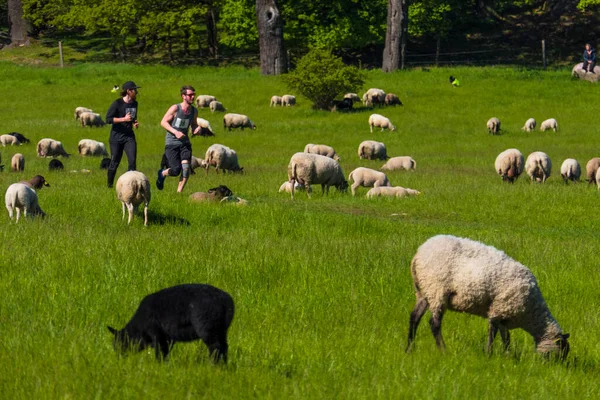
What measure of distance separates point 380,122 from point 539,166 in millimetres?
14256

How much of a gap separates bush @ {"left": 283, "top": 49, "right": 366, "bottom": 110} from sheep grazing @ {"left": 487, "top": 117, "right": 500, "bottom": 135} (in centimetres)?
715

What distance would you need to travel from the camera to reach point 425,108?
141 feet

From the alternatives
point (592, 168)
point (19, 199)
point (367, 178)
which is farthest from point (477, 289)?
point (592, 168)

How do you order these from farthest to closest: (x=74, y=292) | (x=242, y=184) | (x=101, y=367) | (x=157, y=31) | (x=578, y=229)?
(x=157, y=31), (x=242, y=184), (x=578, y=229), (x=74, y=292), (x=101, y=367)

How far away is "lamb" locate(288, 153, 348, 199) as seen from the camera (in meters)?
21.6

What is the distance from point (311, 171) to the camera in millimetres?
21781

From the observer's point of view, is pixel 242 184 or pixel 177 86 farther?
pixel 177 86

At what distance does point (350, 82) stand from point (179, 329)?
37.0 meters

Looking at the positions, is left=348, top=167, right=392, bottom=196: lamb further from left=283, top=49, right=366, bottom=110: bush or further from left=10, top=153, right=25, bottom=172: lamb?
left=283, top=49, right=366, bottom=110: bush

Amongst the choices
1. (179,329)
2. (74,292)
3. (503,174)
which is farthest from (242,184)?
(179,329)

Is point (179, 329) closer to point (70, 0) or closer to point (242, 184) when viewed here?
point (242, 184)

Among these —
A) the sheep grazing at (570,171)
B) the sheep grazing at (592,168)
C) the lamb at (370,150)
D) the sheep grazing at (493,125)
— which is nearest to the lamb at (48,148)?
the lamb at (370,150)

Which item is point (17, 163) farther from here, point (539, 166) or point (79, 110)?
point (539, 166)

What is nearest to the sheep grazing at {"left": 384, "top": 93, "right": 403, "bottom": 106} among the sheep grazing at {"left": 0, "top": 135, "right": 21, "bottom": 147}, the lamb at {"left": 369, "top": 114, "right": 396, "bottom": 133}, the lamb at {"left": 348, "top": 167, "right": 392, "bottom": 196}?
the lamb at {"left": 369, "top": 114, "right": 396, "bottom": 133}
